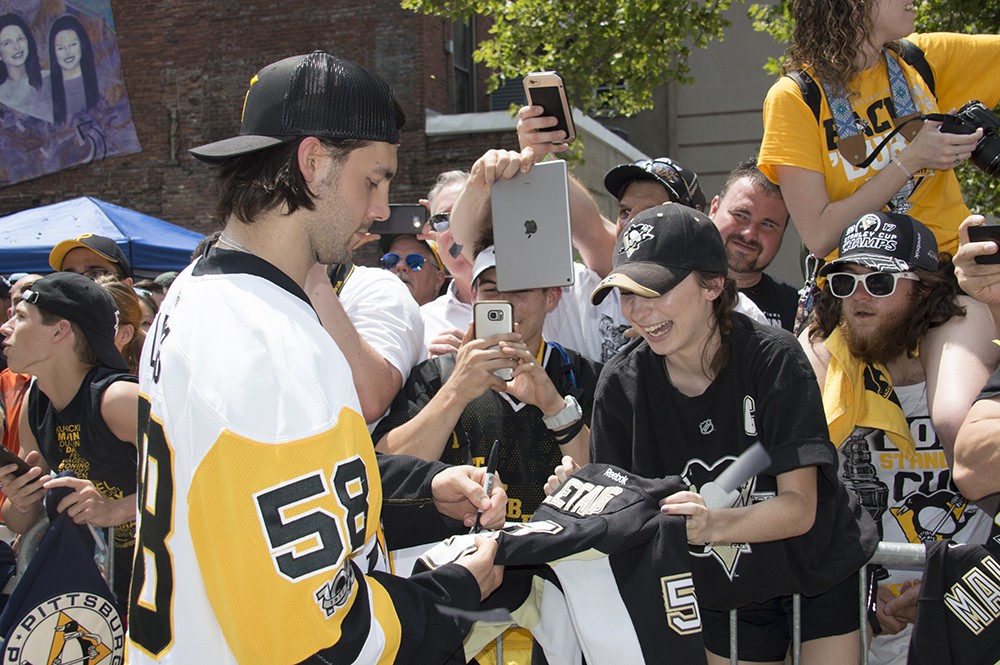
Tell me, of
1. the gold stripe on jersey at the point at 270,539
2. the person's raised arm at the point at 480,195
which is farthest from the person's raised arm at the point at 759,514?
the person's raised arm at the point at 480,195

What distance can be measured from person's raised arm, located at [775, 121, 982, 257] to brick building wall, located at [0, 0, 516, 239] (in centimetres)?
1047

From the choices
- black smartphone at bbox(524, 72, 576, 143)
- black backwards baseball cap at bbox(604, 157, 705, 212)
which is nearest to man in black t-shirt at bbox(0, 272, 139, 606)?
black smartphone at bbox(524, 72, 576, 143)

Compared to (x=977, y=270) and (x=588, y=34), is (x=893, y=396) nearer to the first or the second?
(x=977, y=270)

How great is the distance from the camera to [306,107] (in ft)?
6.56

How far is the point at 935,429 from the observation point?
3.13m

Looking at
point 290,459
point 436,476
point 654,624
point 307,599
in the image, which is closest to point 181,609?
point 307,599

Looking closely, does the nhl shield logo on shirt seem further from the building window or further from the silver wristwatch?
the building window

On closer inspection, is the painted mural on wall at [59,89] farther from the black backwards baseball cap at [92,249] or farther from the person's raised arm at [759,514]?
the person's raised arm at [759,514]

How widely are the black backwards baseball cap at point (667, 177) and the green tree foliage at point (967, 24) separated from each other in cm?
393

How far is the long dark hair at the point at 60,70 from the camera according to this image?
1555 centimetres

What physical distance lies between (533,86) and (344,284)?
1.12 m

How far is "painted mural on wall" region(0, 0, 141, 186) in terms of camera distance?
15.3m

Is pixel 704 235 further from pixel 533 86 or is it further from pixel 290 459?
pixel 290 459

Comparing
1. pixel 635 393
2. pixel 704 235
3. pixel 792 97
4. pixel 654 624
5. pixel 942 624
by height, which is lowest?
pixel 942 624
